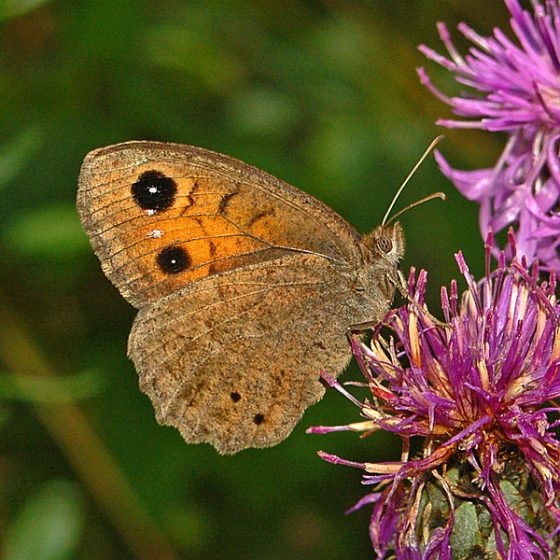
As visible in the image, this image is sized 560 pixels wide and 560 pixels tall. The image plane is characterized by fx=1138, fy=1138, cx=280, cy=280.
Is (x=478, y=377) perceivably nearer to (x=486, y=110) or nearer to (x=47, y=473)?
(x=486, y=110)

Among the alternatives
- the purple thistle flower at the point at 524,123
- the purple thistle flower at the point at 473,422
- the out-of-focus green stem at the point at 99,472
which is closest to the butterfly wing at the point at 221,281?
the purple thistle flower at the point at 473,422

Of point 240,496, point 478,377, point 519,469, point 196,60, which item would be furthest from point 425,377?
point 196,60

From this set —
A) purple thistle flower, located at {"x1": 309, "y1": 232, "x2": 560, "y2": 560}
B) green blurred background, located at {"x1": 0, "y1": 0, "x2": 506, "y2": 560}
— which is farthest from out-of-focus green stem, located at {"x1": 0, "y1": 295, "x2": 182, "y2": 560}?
purple thistle flower, located at {"x1": 309, "y1": 232, "x2": 560, "y2": 560}

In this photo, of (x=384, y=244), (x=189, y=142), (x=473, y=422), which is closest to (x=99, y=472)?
(x=189, y=142)

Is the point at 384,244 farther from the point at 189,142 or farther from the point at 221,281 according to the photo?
the point at 189,142

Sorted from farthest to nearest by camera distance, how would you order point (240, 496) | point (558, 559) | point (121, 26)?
point (240, 496) < point (121, 26) < point (558, 559)

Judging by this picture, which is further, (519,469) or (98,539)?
(98,539)

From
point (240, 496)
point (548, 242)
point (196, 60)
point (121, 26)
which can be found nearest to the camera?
point (548, 242)

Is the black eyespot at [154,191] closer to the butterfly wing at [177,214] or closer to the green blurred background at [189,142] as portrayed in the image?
the butterfly wing at [177,214]
